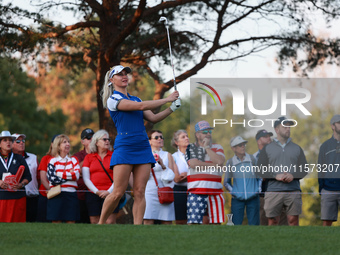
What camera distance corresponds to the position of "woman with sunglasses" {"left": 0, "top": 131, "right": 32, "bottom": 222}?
33.8 feet

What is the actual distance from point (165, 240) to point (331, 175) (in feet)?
15.0

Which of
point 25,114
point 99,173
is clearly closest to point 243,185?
point 99,173

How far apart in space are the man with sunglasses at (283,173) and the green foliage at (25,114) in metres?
25.1

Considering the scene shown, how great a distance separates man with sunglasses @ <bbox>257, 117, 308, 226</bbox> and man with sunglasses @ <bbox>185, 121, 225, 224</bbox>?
0.69 metres

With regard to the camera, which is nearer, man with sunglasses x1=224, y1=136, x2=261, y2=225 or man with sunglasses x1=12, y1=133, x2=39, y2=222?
man with sunglasses x1=224, y1=136, x2=261, y2=225

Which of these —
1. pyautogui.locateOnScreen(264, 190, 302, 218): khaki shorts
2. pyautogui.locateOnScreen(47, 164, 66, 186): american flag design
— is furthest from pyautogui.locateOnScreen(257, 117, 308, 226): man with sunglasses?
pyautogui.locateOnScreen(47, 164, 66, 186): american flag design

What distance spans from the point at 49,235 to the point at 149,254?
4.67ft

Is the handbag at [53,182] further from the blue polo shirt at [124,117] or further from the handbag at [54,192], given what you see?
the blue polo shirt at [124,117]

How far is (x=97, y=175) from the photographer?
33.6 ft

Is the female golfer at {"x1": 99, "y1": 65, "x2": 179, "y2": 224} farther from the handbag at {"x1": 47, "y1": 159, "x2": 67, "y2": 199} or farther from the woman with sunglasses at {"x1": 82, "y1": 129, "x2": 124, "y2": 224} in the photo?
the handbag at {"x1": 47, "y1": 159, "x2": 67, "y2": 199}

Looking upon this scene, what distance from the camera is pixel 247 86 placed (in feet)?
39.3

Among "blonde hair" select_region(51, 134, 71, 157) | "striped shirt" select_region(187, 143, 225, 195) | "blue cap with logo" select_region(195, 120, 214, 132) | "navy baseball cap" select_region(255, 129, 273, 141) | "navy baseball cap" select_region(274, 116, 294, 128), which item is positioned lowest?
"striped shirt" select_region(187, 143, 225, 195)

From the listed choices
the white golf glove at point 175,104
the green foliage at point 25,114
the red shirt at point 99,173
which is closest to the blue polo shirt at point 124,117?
the white golf glove at point 175,104

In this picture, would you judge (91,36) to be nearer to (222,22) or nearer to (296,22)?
(222,22)
